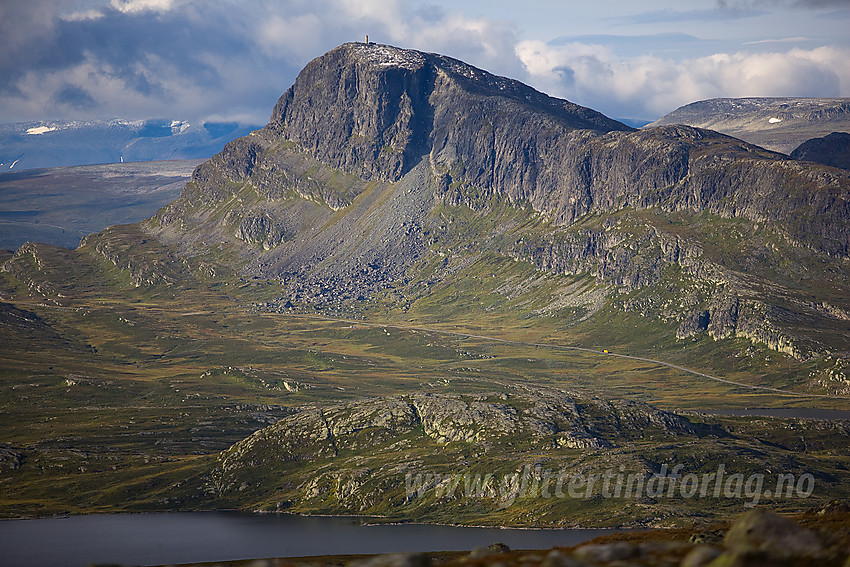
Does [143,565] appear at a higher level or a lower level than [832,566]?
lower

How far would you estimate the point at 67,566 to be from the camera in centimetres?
19950

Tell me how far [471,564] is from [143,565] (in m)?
158

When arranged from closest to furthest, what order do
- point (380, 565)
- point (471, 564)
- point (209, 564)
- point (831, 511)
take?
point (380, 565) → point (471, 564) → point (831, 511) → point (209, 564)

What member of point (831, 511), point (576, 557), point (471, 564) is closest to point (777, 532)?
point (576, 557)

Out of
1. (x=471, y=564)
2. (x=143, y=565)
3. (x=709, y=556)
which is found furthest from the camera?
(x=143, y=565)

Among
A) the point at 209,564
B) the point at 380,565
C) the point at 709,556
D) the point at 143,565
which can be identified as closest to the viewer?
the point at 709,556

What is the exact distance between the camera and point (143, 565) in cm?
19638

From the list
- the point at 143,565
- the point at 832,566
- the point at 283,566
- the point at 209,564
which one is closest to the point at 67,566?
the point at 143,565

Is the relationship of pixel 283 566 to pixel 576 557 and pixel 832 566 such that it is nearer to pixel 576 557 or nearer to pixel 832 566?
pixel 576 557

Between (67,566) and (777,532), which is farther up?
(777,532)

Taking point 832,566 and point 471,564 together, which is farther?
point 471,564

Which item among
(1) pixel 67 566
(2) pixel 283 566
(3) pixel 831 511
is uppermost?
(2) pixel 283 566

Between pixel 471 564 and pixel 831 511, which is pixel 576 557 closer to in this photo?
→ pixel 471 564

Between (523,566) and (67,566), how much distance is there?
569ft
